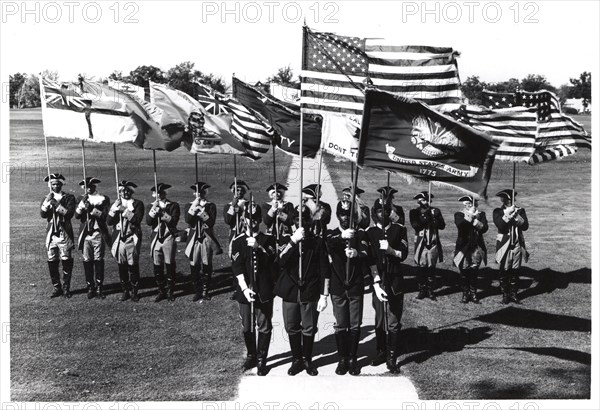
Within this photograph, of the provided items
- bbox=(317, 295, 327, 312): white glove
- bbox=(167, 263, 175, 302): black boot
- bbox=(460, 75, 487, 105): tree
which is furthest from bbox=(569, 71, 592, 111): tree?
bbox=(317, 295, 327, 312): white glove

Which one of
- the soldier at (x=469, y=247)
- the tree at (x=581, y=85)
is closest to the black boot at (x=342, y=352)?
the soldier at (x=469, y=247)

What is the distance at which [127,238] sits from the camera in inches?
517

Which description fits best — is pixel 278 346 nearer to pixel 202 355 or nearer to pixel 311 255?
pixel 202 355

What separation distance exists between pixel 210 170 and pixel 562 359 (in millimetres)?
23025

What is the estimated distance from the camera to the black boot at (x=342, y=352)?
10.0 meters

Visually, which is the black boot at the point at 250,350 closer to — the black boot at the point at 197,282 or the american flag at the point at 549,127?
the black boot at the point at 197,282

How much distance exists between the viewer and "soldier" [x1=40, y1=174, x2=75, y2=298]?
42.6ft

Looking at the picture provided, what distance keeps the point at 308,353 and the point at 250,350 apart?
840 mm

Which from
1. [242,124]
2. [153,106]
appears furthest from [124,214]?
[242,124]

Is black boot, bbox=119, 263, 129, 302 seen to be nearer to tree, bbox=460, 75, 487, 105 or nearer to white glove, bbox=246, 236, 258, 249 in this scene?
white glove, bbox=246, 236, 258, 249

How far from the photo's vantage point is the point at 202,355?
35.0ft

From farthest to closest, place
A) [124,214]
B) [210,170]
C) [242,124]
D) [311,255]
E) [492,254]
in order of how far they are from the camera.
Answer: [210,170]
[492,254]
[124,214]
[242,124]
[311,255]

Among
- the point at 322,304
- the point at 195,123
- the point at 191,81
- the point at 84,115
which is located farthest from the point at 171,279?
the point at 191,81

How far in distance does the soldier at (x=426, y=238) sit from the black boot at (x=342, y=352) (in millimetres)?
3642
